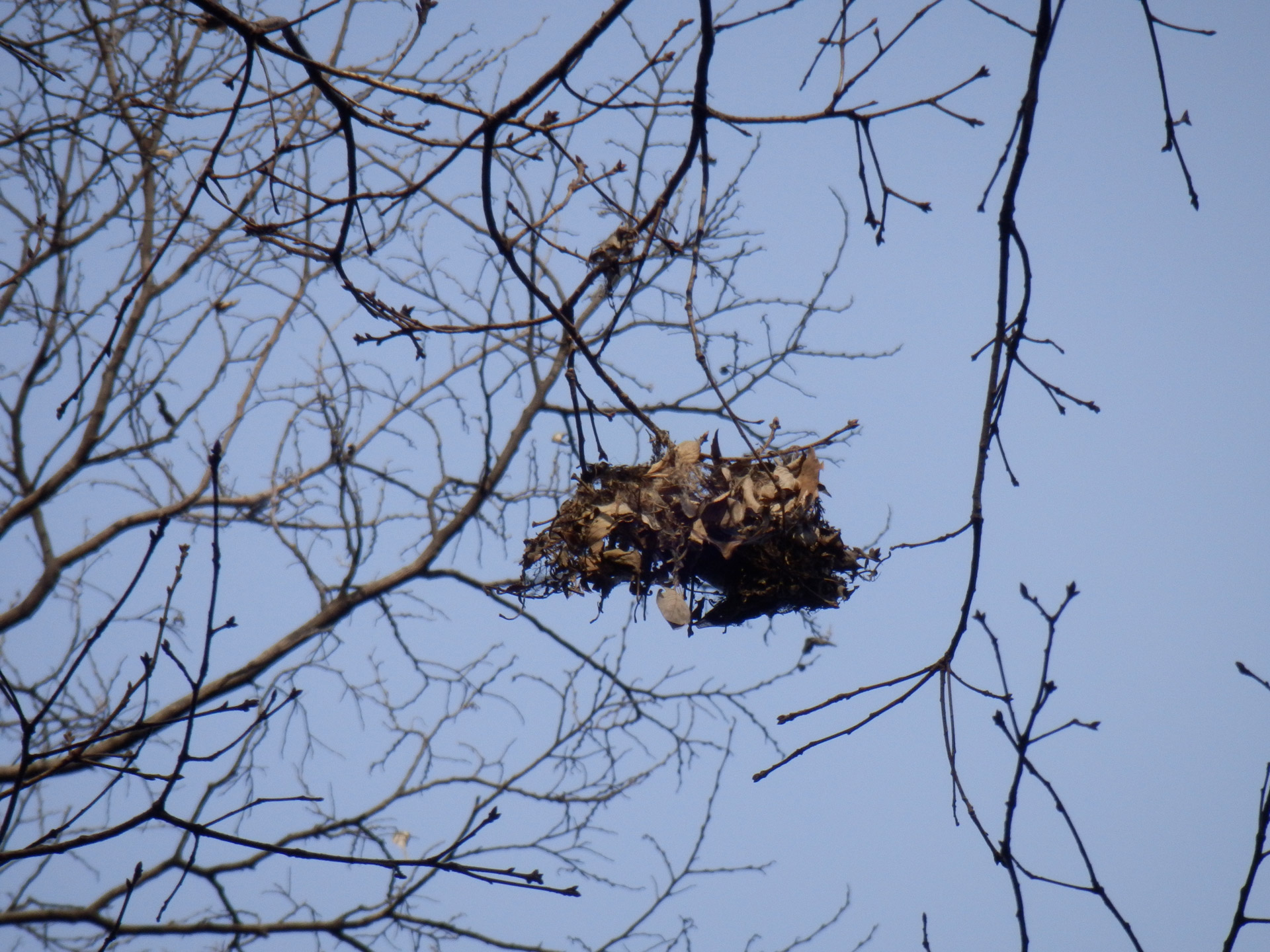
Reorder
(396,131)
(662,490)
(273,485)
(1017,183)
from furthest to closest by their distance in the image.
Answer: (273,485), (662,490), (396,131), (1017,183)

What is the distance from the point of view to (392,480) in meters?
6.75

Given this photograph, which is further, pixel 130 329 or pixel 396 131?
pixel 130 329

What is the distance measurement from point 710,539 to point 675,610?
209 millimetres

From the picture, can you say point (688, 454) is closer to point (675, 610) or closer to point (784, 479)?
point (784, 479)

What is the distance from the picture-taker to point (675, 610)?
104 inches

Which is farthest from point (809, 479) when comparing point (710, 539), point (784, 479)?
point (710, 539)

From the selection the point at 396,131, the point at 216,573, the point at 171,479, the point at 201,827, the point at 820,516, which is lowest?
the point at 201,827

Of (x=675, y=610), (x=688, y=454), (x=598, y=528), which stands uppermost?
(x=688, y=454)

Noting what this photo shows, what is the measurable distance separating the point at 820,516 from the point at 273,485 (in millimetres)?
4524

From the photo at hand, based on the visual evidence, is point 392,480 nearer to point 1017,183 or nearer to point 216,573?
point 216,573

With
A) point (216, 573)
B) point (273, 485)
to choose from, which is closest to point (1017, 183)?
point (216, 573)

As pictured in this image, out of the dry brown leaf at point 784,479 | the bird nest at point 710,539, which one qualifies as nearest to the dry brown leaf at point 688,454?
the bird nest at point 710,539

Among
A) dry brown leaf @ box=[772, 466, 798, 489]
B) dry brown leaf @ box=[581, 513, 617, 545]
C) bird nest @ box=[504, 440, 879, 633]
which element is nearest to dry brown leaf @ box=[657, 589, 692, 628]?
bird nest @ box=[504, 440, 879, 633]

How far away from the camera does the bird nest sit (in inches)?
103
